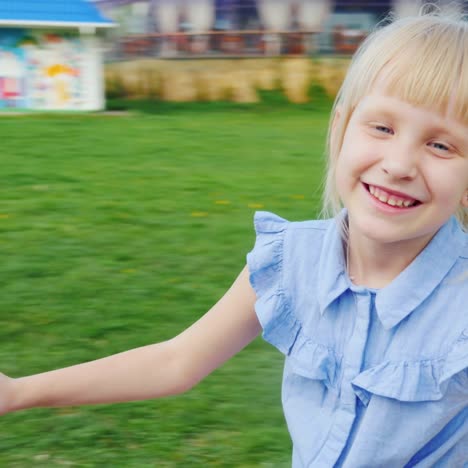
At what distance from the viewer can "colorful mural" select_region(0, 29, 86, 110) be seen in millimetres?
11742

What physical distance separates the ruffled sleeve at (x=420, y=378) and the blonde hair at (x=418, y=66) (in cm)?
44

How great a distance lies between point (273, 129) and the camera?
9.98 meters

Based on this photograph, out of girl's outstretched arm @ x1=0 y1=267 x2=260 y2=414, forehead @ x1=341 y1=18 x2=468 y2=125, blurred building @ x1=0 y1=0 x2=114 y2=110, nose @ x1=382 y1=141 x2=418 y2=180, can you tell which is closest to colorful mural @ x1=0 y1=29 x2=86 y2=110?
blurred building @ x1=0 y1=0 x2=114 y2=110

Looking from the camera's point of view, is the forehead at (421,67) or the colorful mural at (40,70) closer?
the forehead at (421,67)

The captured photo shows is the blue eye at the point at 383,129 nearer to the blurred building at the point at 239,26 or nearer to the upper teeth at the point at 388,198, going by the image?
the upper teeth at the point at 388,198

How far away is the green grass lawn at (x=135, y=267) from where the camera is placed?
299 cm

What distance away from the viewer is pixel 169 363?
6.14 ft

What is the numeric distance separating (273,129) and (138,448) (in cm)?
736

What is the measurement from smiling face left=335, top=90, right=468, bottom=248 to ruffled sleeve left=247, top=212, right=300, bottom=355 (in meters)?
0.22

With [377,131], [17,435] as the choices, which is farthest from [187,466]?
[377,131]

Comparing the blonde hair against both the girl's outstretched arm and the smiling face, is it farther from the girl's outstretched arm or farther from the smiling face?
the girl's outstretched arm

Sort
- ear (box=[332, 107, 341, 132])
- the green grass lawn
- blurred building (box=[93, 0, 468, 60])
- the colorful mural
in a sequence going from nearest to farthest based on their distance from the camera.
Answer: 1. ear (box=[332, 107, 341, 132])
2. the green grass lawn
3. the colorful mural
4. blurred building (box=[93, 0, 468, 60])

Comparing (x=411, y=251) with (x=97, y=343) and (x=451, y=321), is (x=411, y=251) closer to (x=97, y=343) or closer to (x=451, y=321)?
(x=451, y=321)

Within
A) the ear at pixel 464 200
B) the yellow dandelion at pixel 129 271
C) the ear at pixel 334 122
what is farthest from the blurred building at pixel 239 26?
the ear at pixel 464 200
